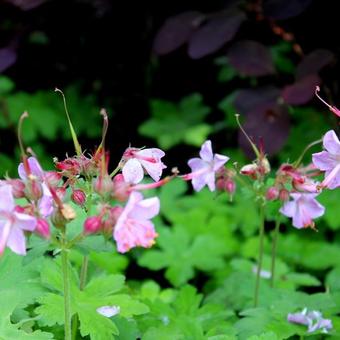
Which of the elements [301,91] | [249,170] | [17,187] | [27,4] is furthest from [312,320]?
[27,4]

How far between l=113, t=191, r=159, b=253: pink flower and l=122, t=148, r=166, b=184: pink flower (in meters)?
0.19

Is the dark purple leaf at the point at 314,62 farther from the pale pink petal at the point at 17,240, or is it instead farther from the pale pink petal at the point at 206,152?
the pale pink petal at the point at 17,240

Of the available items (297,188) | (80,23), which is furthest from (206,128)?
(297,188)

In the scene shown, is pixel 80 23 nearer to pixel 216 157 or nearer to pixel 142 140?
pixel 142 140

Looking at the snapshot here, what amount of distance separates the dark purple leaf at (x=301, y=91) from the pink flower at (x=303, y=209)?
33.4 inches

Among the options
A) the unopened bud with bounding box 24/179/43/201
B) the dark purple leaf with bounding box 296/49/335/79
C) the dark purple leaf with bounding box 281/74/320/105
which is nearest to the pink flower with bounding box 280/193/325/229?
the unopened bud with bounding box 24/179/43/201

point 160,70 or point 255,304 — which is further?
point 160,70

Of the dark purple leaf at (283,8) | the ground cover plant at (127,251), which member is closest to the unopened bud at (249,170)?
the ground cover plant at (127,251)

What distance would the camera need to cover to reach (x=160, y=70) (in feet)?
10.4

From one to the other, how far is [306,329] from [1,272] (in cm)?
61

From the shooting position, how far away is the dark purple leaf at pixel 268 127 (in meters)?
2.44

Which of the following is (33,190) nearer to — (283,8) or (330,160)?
(330,160)

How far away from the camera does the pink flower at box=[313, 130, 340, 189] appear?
1326 mm

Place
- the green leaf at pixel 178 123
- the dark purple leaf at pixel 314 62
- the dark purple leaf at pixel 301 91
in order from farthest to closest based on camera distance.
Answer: the green leaf at pixel 178 123, the dark purple leaf at pixel 314 62, the dark purple leaf at pixel 301 91
